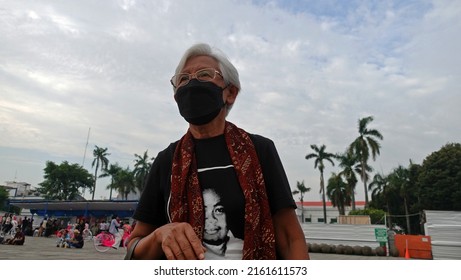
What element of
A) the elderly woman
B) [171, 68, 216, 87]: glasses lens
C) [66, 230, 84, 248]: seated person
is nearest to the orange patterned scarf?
the elderly woman

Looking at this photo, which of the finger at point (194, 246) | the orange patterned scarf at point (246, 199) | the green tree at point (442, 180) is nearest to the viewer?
the finger at point (194, 246)

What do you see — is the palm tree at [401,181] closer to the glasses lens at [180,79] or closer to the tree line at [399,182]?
the tree line at [399,182]

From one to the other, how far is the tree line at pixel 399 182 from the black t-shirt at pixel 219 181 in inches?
1113

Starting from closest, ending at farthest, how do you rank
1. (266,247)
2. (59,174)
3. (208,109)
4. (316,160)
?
(266,247)
(208,109)
(316,160)
(59,174)

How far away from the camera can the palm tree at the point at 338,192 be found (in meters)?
35.7

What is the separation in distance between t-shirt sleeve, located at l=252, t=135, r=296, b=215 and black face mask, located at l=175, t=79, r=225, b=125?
0.83 ft

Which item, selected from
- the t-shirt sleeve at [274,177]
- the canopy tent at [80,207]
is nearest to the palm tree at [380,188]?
the canopy tent at [80,207]

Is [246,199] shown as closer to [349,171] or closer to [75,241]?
[75,241]

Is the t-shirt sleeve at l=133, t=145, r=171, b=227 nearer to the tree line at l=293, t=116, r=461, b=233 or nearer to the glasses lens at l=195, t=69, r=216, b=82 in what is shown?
the glasses lens at l=195, t=69, r=216, b=82

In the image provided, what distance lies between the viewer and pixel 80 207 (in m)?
28.7

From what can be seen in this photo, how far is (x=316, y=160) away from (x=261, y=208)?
3480 cm

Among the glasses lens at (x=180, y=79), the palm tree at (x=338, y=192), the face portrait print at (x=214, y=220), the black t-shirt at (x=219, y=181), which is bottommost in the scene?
the face portrait print at (x=214, y=220)

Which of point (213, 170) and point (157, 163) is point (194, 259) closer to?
point (213, 170)
